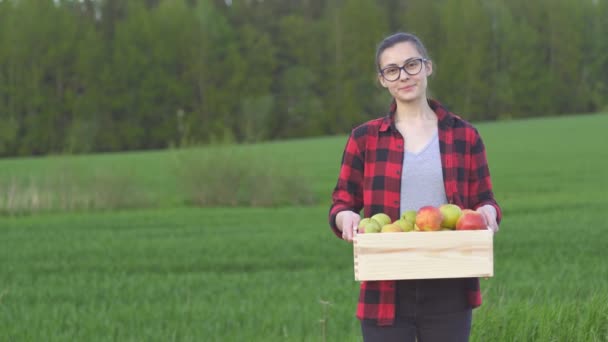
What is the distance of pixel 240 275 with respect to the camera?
1014 centimetres

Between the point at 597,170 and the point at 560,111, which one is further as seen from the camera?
the point at 560,111

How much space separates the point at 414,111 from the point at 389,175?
0.29 meters

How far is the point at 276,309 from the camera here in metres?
7.66

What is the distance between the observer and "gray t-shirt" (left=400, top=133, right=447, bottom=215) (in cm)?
357

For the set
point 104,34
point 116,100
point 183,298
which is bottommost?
point 183,298

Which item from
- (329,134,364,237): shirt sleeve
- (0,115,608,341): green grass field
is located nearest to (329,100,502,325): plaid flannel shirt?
(329,134,364,237): shirt sleeve

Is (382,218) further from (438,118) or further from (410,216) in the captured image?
(438,118)

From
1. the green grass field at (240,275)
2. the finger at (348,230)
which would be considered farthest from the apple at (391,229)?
the green grass field at (240,275)

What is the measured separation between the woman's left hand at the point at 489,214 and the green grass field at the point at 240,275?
134cm

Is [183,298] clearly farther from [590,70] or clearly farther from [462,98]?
[590,70]

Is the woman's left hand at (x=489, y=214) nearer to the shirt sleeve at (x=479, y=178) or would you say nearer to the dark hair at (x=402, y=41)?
the shirt sleeve at (x=479, y=178)

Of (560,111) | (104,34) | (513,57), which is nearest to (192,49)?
(104,34)

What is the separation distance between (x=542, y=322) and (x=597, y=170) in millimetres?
24155

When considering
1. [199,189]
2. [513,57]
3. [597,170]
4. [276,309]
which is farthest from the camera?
[513,57]
